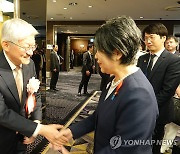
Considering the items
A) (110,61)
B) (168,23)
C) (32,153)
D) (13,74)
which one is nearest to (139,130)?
(110,61)

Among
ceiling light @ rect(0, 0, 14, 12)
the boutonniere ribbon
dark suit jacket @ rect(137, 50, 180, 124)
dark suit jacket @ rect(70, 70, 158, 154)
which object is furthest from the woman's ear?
ceiling light @ rect(0, 0, 14, 12)

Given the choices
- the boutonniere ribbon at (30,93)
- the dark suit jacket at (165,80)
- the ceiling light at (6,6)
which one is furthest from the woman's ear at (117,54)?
the ceiling light at (6,6)

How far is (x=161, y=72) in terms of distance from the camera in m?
2.38

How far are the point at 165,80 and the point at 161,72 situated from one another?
10 cm

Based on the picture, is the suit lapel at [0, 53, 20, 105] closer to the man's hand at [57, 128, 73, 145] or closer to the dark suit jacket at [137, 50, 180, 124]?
the man's hand at [57, 128, 73, 145]

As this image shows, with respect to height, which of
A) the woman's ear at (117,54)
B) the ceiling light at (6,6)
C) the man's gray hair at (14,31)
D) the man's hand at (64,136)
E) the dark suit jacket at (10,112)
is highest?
the ceiling light at (6,6)

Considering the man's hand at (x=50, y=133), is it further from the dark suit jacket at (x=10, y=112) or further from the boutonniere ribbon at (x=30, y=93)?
the boutonniere ribbon at (x=30, y=93)

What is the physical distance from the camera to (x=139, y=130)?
41.7 inches

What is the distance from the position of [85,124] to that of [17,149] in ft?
2.07

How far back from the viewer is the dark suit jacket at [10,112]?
4.57 feet

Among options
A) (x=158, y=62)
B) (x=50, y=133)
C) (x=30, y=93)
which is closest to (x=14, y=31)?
(x=30, y=93)

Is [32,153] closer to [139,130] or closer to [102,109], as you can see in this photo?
[102,109]

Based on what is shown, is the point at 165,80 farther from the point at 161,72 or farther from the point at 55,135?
the point at 55,135

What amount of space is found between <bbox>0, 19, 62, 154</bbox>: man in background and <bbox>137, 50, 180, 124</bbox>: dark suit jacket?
1.31m
